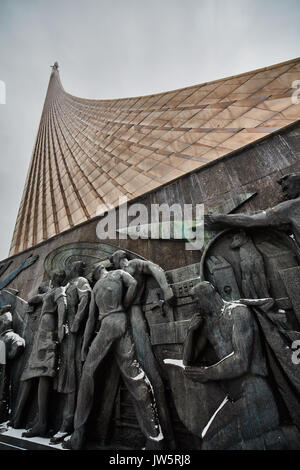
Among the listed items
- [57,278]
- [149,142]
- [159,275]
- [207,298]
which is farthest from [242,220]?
[149,142]

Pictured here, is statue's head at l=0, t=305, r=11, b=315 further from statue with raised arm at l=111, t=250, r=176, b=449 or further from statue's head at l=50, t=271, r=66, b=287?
statue with raised arm at l=111, t=250, r=176, b=449

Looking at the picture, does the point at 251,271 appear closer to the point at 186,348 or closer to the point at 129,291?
the point at 186,348

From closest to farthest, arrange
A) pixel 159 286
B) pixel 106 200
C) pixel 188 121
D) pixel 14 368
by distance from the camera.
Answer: pixel 159 286, pixel 14 368, pixel 106 200, pixel 188 121

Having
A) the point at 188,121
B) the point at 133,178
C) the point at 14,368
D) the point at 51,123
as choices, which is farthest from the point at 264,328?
the point at 51,123

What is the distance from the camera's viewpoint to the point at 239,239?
195cm

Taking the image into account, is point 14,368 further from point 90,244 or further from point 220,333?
point 220,333

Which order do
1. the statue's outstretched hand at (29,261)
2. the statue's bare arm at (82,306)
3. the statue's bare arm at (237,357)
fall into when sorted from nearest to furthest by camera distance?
1. the statue's bare arm at (237,357)
2. the statue's bare arm at (82,306)
3. the statue's outstretched hand at (29,261)

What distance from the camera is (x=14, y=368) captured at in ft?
9.05

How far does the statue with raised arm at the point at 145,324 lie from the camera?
5.55ft

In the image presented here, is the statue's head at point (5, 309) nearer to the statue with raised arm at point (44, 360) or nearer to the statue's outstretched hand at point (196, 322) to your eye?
the statue with raised arm at point (44, 360)

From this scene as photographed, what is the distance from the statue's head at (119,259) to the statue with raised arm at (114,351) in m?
0.18

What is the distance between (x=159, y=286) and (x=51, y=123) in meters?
16.6

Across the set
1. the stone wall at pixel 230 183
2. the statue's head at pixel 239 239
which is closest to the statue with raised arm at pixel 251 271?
the statue's head at pixel 239 239

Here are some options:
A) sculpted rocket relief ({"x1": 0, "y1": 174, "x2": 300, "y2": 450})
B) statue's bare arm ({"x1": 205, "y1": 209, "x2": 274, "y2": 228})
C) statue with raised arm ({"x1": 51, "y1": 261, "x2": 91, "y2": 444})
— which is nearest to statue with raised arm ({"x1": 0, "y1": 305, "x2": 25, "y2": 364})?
sculpted rocket relief ({"x1": 0, "y1": 174, "x2": 300, "y2": 450})
